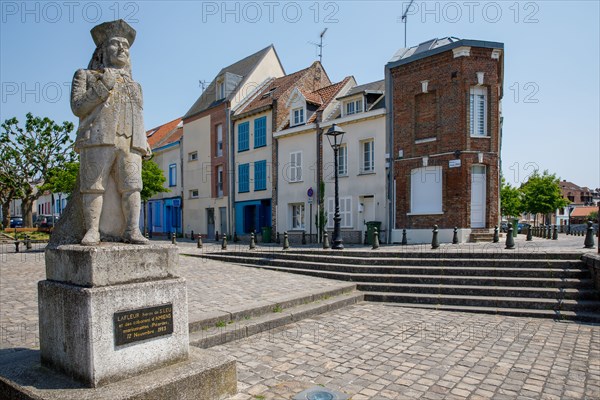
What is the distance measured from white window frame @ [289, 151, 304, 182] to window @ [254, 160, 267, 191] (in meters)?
2.35

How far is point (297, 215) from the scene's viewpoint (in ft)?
76.9

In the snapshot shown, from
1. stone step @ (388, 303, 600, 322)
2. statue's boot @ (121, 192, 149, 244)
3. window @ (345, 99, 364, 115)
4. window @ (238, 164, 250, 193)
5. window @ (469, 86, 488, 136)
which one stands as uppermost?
window @ (345, 99, 364, 115)

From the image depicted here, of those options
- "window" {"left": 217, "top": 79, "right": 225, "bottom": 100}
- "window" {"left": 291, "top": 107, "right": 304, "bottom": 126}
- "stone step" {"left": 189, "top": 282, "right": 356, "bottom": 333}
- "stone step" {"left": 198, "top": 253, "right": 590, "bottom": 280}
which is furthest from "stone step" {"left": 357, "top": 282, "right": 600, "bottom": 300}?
"window" {"left": 217, "top": 79, "right": 225, "bottom": 100}

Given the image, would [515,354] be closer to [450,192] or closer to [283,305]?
[283,305]

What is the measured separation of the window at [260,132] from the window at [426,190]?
1074 cm

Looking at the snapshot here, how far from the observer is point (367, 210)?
2014 cm

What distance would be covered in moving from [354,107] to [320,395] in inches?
729

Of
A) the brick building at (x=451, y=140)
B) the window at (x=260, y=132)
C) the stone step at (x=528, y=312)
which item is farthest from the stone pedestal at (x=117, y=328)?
the window at (x=260, y=132)

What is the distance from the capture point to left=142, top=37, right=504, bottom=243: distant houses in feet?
55.4

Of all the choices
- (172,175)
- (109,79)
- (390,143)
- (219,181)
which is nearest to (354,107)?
(390,143)

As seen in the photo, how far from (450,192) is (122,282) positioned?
15604mm

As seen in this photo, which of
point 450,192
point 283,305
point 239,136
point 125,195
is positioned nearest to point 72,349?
point 125,195

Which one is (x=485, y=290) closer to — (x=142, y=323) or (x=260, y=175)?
(x=142, y=323)

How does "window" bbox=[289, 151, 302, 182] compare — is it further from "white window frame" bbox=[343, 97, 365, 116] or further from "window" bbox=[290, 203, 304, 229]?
"white window frame" bbox=[343, 97, 365, 116]
